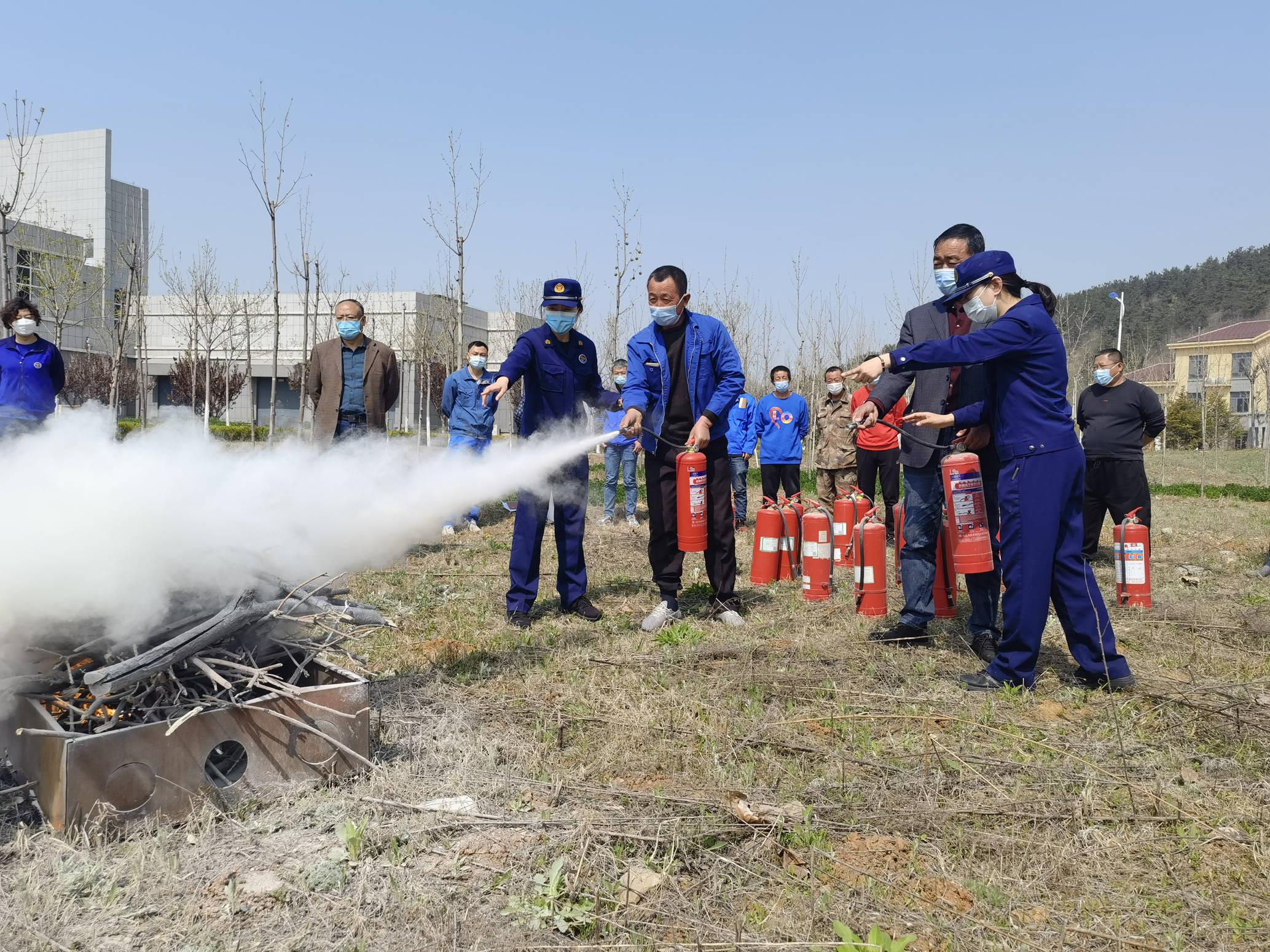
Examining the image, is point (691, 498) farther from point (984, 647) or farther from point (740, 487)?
point (740, 487)

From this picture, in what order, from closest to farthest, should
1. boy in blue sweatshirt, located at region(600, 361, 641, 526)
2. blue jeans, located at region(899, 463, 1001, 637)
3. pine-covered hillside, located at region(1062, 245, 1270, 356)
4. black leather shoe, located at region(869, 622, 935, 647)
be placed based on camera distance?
blue jeans, located at region(899, 463, 1001, 637) → black leather shoe, located at region(869, 622, 935, 647) → boy in blue sweatshirt, located at region(600, 361, 641, 526) → pine-covered hillside, located at region(1062, 245, 1270, 356)

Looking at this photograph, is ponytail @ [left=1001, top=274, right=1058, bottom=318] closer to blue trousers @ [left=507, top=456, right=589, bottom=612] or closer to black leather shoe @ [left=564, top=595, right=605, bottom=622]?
blue trousers @ [left=507, top=456, right=589, bottom=612]

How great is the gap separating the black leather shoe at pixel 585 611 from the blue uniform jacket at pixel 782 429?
4.98 metres

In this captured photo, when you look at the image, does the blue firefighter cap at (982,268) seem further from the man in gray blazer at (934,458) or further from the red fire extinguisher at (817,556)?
the red fire extinguisher at (817,556)

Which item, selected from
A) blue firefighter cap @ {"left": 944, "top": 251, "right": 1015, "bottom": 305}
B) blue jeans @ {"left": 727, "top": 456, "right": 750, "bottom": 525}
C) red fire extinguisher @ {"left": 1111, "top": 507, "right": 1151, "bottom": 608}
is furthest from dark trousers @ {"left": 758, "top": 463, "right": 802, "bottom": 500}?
blue firefighter cap @ {"left": 944, "top": 251, "right": 1015, "bottom": 305}

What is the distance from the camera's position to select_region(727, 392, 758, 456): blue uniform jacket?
12.1 metres

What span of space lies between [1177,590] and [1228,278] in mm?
95040

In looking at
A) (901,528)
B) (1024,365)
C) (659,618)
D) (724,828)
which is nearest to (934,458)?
(901,528)

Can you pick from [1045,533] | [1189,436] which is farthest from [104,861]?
[1189,436]

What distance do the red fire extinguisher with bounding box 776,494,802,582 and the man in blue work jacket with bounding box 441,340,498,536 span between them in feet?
14.9

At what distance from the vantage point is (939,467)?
5.78 meters

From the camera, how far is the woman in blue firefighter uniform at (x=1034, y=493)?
4.70 metres

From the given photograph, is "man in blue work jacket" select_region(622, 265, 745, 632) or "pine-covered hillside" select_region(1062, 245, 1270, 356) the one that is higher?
"pine-covered hillside" select_region(1062, 245, 1270, 356)

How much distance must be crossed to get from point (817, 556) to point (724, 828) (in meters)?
4.47
